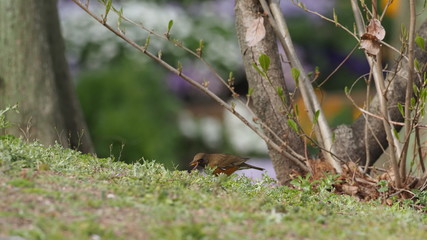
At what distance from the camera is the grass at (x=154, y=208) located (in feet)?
9.87

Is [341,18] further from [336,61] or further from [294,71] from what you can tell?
[294,71]

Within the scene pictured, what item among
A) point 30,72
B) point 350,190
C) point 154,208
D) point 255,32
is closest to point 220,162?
point 350,190

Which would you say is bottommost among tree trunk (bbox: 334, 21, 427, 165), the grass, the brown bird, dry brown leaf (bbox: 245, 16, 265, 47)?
the grass

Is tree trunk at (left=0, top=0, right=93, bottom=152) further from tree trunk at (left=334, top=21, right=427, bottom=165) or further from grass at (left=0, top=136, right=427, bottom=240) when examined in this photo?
tree trunk at (left=334, top=21, right=427, bottom=165)

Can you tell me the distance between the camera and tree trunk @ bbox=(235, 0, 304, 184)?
5.40m

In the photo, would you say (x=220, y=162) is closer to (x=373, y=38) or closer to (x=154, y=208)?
(x=373, y=38)

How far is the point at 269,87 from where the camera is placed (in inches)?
215

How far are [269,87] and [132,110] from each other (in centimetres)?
461

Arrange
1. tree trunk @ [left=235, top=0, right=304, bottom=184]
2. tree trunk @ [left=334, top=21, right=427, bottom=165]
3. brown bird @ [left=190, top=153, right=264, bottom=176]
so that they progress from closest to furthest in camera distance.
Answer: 1. brown bird @ [left=190, top=153, right=264, bottom=176]
2. tree trunk @ [left=235, top=0, right=304, bottom=184]
3. tree trunk @ [left=334, top=21, right=427, bottom=165]

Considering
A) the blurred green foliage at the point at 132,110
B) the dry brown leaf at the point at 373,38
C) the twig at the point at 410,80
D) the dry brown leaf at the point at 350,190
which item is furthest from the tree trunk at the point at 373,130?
the blurred green foliage at the point at 132,110

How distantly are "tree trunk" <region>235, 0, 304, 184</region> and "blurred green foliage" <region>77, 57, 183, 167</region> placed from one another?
12.6 feet

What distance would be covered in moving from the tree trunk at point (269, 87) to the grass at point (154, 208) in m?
0.79

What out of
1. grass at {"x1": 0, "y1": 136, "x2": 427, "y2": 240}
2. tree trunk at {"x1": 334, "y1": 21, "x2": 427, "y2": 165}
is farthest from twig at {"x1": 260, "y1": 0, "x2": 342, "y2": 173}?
grass at {"x1": 0, "y1": 136, "x2": 427, "y2": 240}

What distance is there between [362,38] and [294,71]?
42 cm
